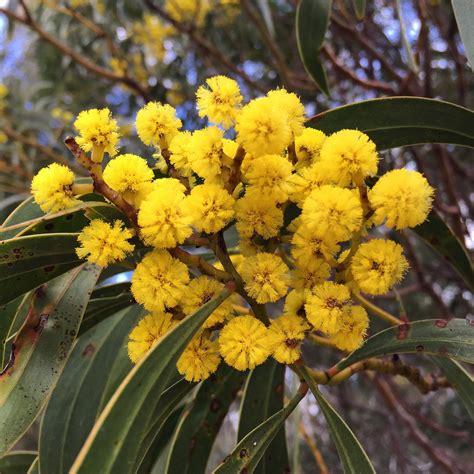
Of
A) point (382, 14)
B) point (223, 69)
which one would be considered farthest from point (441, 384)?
point (382, 14)

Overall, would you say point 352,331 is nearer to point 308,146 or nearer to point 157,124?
point 308,146

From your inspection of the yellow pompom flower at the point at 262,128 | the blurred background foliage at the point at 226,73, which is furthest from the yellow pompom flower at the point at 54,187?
the blurred background foliage at the point at 226,73

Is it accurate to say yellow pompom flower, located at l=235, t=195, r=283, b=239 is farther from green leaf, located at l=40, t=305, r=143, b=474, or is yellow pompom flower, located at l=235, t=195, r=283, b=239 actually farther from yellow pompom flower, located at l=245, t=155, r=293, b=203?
green leaf, located at l=40, t=305, r=143, b=474

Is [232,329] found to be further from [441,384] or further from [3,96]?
[3,96]

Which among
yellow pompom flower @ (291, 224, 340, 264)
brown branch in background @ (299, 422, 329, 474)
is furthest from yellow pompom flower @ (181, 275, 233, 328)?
brown branch in background @ (299, 422, 329, 474)

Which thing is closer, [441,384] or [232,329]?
[232,329]

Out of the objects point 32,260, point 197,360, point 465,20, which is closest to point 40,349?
point 32,260
